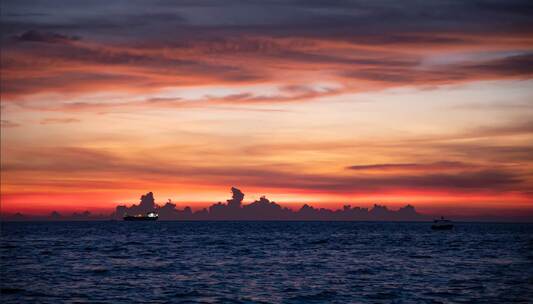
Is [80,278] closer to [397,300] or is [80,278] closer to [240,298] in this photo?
[240,298]

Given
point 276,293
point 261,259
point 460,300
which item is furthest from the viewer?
point 261,259

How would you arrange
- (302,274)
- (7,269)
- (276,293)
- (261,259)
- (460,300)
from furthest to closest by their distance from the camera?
(261,259) < (7,269) < (302,274) < (276,293) < (460,300)

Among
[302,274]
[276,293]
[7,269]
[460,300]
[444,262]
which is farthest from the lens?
[444,262]

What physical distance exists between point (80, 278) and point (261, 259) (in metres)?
28.3

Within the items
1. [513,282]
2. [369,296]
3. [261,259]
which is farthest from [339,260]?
[369,296]

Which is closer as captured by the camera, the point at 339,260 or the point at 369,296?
the point at 369,296

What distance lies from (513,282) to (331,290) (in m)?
17.1

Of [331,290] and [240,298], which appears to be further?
[331,290]

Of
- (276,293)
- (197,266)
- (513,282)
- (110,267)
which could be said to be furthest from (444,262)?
(110,267)

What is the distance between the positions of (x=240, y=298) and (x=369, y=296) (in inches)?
381

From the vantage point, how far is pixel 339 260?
262ft

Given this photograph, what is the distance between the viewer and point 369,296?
157ft

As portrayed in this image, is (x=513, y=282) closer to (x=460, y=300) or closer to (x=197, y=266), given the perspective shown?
(x=460, y=300)

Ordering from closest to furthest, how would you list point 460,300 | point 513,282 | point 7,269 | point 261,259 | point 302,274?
1. point 460,300
2. point 513,282
3. point 302,274
4. point 7,269
5. point 261,259
